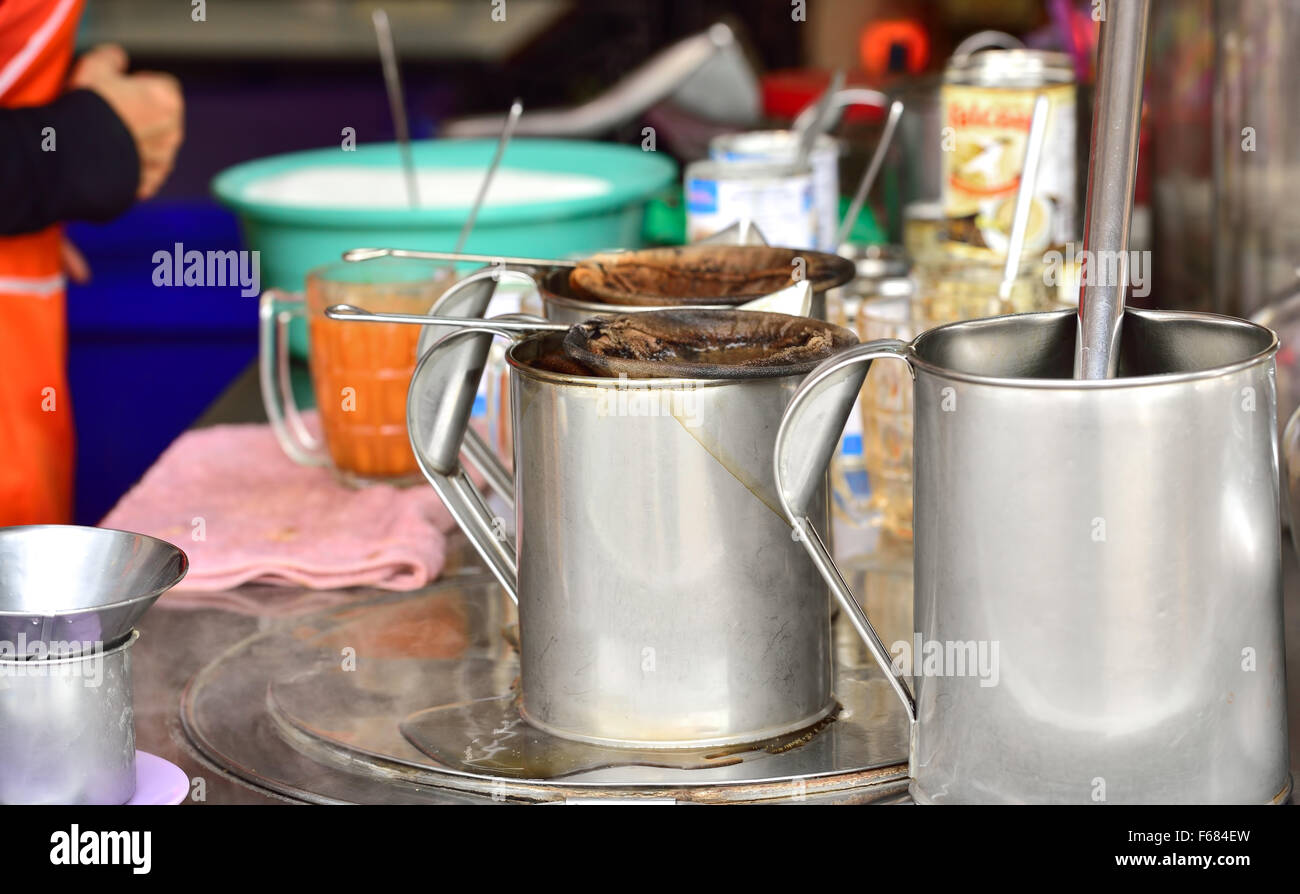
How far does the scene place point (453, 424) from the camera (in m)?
0.86

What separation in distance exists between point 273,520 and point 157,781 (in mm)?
483

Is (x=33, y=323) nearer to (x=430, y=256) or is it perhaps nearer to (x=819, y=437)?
(x=430, y=256)

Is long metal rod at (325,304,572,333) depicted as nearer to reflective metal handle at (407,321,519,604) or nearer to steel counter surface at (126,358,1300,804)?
reflective metal handle at (407,321,519,604)

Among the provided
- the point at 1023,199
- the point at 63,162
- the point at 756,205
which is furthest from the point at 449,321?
the point at 63,162

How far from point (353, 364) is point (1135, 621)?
828 mm

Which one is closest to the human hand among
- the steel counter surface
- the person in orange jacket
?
the person in orange jacket

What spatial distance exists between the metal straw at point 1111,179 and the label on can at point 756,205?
2.40 ft

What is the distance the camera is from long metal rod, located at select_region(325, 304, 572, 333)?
769 mm

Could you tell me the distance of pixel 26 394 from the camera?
5.62 ft

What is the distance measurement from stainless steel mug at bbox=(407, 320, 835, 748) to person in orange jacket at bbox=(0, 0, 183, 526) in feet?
2.93

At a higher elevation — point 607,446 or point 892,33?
point 892,33

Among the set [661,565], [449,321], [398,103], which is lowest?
[661,565]

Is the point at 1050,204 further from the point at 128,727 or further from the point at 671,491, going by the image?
the point at 128,727
